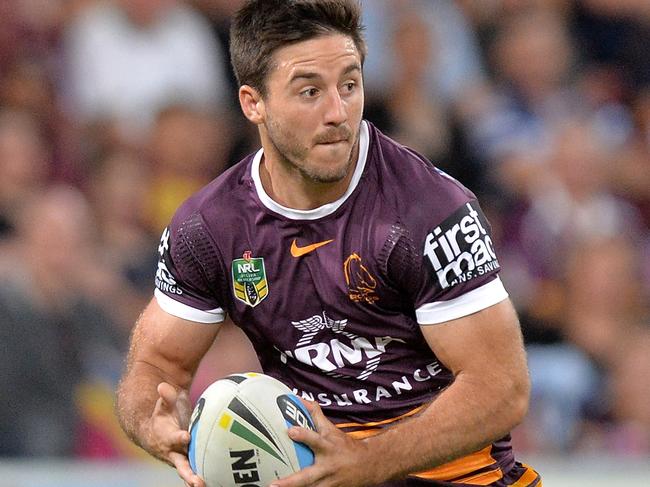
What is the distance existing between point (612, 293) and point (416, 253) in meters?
4.62

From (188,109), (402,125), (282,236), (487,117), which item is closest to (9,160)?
(188,109)

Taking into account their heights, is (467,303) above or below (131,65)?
below

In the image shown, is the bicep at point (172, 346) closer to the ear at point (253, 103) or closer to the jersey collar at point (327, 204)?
the jersey collar at point (327, 204)

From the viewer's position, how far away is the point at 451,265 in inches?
180

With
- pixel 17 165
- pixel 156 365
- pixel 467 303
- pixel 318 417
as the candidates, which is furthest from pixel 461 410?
pixel 17 165

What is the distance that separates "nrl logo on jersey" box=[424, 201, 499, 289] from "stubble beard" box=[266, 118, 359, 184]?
379mm

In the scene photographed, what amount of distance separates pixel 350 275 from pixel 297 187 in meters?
0.37

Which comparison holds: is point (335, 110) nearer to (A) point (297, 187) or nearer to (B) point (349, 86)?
(B) point (349, 86)

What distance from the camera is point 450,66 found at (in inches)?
Result: 416

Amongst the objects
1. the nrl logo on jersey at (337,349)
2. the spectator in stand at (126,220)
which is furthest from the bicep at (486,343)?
the spectator in stand at (126,220)

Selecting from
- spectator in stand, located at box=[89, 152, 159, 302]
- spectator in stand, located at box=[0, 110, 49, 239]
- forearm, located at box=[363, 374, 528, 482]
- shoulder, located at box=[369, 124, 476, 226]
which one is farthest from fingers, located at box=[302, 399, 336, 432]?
spectator in stand, located at box=[0, 110, 49, 239]

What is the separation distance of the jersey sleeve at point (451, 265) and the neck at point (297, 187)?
34cm

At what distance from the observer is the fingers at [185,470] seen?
446cm

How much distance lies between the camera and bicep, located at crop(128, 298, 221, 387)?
5047mm
